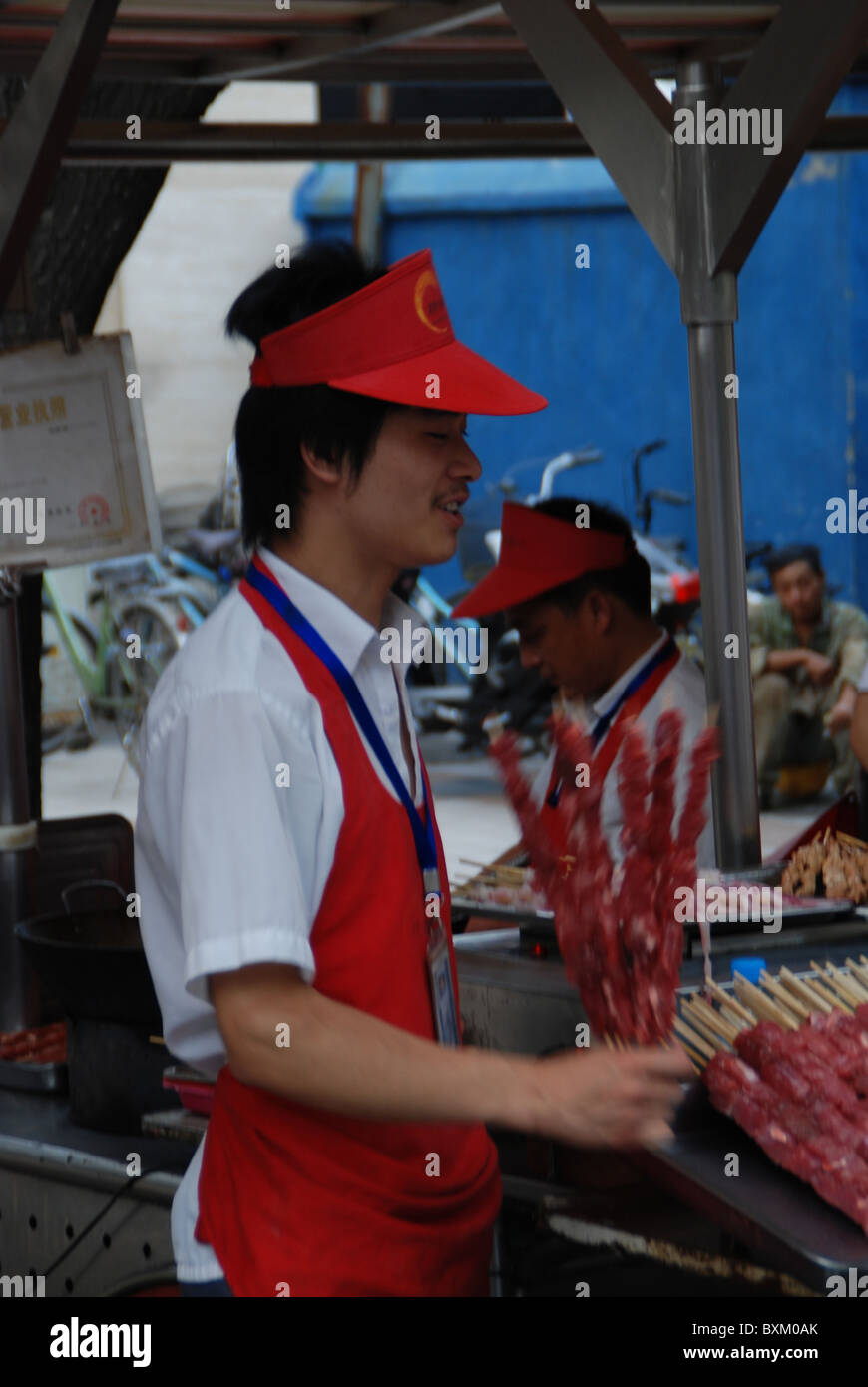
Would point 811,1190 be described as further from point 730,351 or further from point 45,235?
point 45,235

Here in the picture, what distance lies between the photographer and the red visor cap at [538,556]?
3.93 metres

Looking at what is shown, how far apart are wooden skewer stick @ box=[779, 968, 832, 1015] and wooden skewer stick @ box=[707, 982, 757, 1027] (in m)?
0.09

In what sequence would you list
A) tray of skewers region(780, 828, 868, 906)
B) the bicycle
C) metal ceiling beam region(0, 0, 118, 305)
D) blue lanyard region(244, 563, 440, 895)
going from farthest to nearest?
1. the bicycle
2. tray of skewers region(780, 828, 868, 906)
3. metal ceiling beam region(0, 0, 118, 305)
4. blue lanyard region(244, 563, 440, 895)

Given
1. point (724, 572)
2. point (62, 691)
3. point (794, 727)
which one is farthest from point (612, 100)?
point (62, 691)

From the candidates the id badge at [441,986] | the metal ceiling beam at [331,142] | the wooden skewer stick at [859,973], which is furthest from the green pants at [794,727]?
the id badge at [441,986]

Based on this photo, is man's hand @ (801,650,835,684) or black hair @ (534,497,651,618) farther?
man's hand @ (801,650,835,684)

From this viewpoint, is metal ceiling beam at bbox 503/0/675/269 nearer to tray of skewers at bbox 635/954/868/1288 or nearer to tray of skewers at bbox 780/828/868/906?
tray of skewers at bbox 780/828/868/906

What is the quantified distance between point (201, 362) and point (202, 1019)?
1491cm

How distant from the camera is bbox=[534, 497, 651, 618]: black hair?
3971mm

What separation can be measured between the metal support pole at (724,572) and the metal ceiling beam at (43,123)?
1175 mm

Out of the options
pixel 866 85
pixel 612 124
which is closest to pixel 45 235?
pixel 612 124

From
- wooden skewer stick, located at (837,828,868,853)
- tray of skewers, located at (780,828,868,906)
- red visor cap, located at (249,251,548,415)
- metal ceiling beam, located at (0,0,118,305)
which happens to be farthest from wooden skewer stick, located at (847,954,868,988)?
metal ceiling beam, located at (0,0,118,305)

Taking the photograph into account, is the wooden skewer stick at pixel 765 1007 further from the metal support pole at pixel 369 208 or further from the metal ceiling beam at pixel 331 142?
the metal support pole at pixel 369 208

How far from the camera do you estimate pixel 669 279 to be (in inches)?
529
